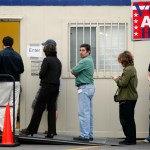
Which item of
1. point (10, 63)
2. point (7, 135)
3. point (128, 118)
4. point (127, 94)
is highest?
point (10, 63)

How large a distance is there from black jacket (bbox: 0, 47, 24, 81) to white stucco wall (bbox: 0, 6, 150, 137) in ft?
3.20

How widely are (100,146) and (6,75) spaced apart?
2.18 m

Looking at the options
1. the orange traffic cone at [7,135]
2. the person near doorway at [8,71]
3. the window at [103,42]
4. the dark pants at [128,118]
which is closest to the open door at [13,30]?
the person near doorway at [8,71]

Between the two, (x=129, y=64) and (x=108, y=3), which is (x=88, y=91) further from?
(x=108, y=3)

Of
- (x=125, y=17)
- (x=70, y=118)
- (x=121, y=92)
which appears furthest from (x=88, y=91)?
(x=125, y=17)

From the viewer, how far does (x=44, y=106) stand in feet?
31.9

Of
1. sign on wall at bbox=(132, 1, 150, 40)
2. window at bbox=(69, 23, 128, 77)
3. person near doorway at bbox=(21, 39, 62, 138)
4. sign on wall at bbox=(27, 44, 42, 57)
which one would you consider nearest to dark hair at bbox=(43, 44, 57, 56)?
person near doorway at bbox=(21, 39, 62, 138)

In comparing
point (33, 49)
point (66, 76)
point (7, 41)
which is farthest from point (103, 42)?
point (7, 41)

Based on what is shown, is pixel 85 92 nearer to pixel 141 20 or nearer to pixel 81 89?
pixel 81 89

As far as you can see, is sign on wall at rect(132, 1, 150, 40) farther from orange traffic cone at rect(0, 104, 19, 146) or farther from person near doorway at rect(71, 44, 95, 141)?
orange traffic cone at rect(0, 104, 19, 146)

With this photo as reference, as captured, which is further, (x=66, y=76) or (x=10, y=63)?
(x=66, y=76)

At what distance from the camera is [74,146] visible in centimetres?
941

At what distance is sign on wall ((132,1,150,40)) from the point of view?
34.9 ft

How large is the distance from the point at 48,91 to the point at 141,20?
103 inches
